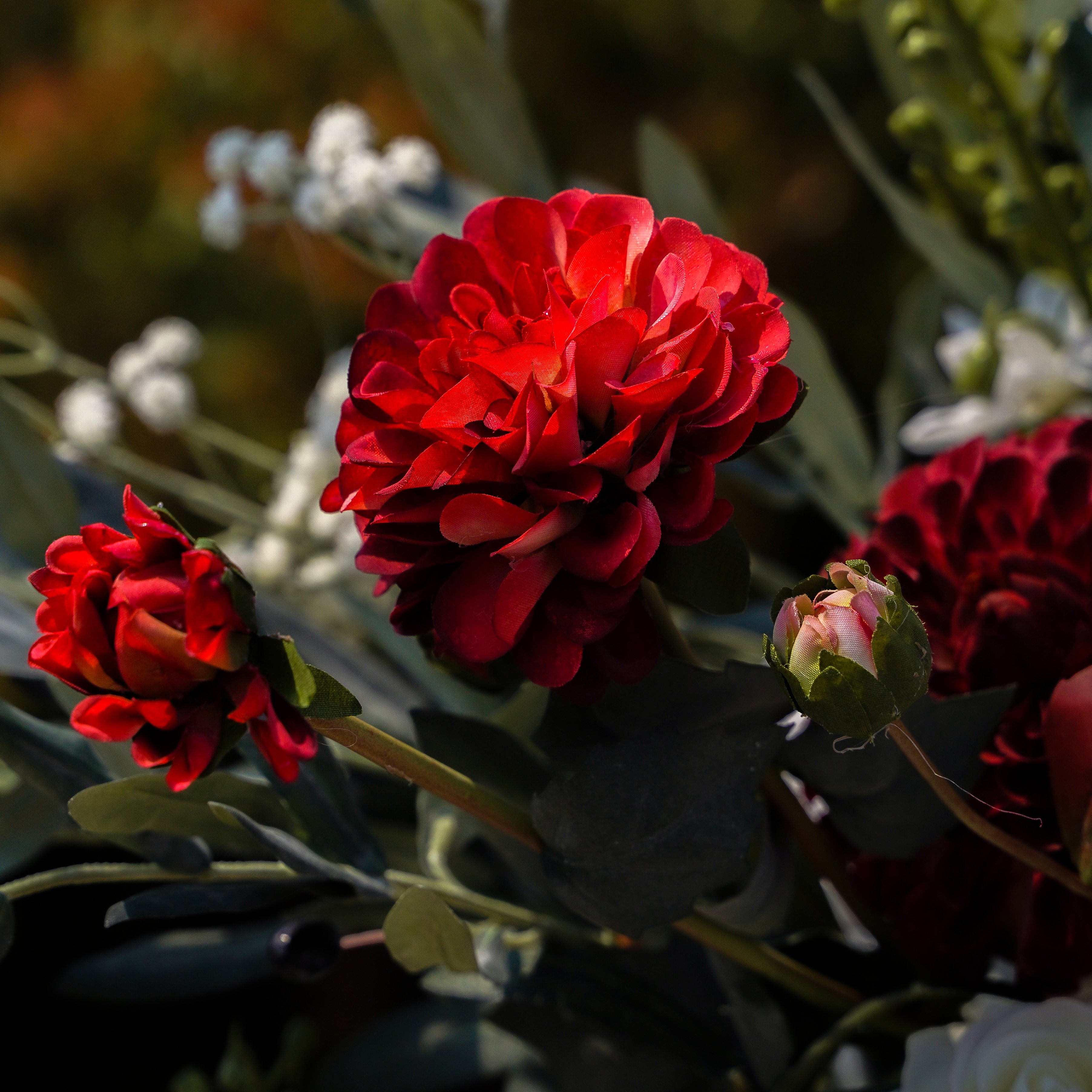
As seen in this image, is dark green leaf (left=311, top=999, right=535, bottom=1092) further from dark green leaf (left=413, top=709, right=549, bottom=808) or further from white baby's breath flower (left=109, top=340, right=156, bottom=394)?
white baby's breath flower (left=109, top=340, right=156, bottom=394)

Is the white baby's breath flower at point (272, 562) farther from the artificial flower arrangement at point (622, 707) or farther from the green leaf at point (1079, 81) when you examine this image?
the green leaf at point (1079, 81)

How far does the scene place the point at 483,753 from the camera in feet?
0.53

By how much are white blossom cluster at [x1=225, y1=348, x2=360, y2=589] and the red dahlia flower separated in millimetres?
159

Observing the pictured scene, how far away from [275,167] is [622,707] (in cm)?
22

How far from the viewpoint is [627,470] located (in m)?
0.12

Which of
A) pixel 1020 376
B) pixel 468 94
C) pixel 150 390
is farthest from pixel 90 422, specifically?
pixel 1020 376

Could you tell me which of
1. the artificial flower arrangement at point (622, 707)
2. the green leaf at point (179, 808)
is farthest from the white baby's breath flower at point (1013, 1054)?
the green leaf at point (179, 808)

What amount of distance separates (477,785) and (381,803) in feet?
0.32

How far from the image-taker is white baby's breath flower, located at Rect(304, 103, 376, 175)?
29cm

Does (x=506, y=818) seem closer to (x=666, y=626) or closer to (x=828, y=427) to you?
(x=666, y=626)

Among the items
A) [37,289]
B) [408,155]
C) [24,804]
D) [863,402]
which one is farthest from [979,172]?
[37,289]

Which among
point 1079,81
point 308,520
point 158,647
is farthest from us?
point 308,520

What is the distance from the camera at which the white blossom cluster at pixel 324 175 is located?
287mm

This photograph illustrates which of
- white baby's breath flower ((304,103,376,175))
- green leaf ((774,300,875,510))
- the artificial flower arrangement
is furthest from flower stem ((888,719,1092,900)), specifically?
white baby's breath flower ((304,103,376,175))
